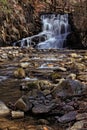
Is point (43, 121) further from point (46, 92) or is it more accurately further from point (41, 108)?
point (46, 92)

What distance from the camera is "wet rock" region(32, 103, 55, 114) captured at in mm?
7335

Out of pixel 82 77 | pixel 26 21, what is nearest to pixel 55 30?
pixel 26 21

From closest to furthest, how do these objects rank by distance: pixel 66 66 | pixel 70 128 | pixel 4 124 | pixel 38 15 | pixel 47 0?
pixel 70 128 < pixel 4 124 < pixel 66 66 < pixel 38 15 < pixel 47 0

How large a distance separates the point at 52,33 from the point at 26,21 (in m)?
2.48

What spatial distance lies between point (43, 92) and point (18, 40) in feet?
59.2

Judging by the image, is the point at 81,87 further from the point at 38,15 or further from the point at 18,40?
the point at 38,15

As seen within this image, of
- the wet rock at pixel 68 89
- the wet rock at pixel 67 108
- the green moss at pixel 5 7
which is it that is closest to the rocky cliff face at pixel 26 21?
the green moss at pixel 5 7

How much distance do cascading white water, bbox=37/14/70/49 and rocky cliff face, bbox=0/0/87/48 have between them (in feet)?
1.77

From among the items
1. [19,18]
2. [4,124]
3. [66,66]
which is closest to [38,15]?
[19,18]

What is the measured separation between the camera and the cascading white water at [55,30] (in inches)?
1032

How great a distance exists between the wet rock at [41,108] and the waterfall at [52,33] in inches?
724

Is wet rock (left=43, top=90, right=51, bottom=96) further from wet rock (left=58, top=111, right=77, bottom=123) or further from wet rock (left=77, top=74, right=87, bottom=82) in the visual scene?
wet rock (left=77, top=74, right=87, bottom=82)

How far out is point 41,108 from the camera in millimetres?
7500

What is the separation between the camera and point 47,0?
1259 inches
